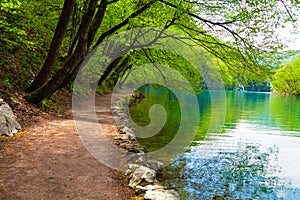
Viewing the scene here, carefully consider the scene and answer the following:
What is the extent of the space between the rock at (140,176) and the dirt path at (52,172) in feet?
0.48

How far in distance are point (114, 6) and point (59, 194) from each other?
1028 centimetres

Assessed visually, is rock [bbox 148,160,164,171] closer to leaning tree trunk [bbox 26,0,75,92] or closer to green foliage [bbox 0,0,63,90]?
leaning tree trunk [bbox 26,0,75,92]

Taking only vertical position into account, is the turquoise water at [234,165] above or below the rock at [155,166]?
below

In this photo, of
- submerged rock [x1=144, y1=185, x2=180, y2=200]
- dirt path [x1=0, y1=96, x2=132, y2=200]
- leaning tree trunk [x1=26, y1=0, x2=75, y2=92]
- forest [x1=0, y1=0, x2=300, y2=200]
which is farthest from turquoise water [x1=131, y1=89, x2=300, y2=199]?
leaning tree trunk [x1=26, y1=0, x2=75, y2=92]

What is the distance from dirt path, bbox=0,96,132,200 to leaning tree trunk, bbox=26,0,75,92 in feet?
11.0

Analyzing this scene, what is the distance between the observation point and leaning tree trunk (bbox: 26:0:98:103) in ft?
28.2

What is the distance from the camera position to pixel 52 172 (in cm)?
489

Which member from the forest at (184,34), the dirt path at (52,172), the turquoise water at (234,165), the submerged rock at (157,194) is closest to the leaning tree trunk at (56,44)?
the forest at (184,34)

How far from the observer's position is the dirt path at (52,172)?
13.8 feet

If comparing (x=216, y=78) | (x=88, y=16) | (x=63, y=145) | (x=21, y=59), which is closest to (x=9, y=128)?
(x=63, y=145)

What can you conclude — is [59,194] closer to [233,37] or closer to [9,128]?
[9,128]

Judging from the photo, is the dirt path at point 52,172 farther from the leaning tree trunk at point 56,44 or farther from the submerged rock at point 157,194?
the leaning tree trunk at point 56,44

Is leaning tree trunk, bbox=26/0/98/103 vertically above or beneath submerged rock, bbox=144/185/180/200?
above

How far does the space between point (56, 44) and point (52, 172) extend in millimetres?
5621
